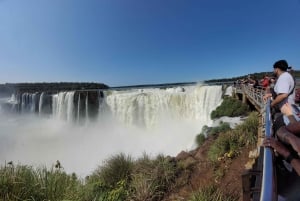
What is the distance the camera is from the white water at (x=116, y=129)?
23094 millimetres

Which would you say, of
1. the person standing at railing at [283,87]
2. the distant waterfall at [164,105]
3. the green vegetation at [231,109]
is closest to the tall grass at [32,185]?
the person standing at railing at [283,87]

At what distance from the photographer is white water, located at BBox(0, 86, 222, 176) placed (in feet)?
75.8

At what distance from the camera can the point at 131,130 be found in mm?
28891

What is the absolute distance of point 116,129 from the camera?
1195 inches

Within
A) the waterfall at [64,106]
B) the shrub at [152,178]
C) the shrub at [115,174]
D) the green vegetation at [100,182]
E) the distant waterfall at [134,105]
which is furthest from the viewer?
the waterfall at [64,106]

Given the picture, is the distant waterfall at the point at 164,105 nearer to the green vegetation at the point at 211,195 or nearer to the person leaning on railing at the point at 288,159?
the green vegetation at the point at 211,195

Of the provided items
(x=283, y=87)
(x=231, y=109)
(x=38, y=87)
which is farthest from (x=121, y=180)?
(x=38, y=87)

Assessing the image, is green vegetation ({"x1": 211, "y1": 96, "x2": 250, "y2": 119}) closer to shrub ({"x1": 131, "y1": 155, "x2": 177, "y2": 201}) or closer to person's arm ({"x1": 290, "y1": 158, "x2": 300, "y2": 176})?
shrub ({"x1": 131, "y1": 155, "x2": 177, "y2": 201})

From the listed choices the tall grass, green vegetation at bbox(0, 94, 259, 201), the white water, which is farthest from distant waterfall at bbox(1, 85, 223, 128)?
the tall grass

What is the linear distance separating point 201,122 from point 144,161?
57.0 ft

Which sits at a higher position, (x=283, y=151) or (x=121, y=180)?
(x=283, y=151)

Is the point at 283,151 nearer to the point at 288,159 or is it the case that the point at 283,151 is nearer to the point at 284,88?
the point at 288,159

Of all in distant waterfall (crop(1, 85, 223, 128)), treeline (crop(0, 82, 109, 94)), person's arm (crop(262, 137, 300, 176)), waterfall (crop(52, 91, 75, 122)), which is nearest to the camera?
person's arm (crop(262, 137, 300, 176))

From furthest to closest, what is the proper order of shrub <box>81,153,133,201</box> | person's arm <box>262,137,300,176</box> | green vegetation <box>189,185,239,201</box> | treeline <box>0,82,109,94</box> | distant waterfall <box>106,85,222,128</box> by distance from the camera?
treeline <box>0,82,109,94</box> → distant waterfall <box>106,85,222,128</box> → shrub <box>81,153,133,201</box> → green vegetation <box>189,185,239,201</box> → person's arm <box>262,137,300,176</box>
